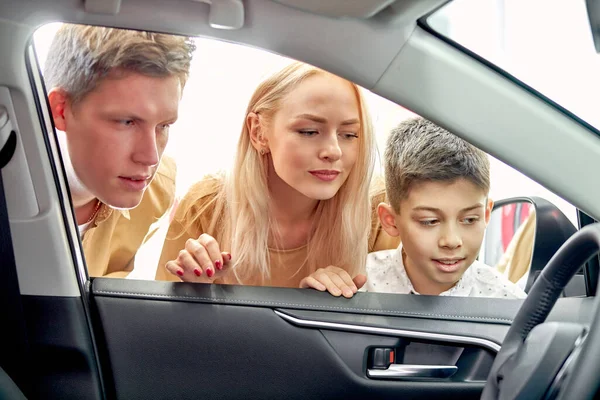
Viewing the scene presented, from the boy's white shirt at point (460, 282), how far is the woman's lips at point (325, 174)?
0.82 feet

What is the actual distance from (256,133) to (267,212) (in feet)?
0.68

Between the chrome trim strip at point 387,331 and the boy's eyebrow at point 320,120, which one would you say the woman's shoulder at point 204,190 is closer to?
the boy's eyebrow at point 320,120

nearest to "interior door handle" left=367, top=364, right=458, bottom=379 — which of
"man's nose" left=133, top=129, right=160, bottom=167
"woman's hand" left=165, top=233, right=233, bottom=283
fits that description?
"woman's hand" left=165, top=233, right=233, bottom=283

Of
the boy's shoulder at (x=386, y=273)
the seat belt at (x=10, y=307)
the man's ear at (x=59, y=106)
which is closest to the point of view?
the seat belt at (x=10, y=307)

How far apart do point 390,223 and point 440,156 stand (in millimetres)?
227

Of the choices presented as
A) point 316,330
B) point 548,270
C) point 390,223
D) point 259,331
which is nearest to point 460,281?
point 390,223

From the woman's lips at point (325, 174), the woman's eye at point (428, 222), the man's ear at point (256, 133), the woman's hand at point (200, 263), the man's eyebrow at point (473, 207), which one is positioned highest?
the man's ear at point (256, 133)

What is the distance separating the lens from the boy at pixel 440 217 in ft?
5.79

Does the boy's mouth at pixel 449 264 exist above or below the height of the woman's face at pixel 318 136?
below

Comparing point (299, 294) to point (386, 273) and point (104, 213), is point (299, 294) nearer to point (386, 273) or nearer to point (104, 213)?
point (386, 273)

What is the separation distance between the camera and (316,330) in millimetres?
1619

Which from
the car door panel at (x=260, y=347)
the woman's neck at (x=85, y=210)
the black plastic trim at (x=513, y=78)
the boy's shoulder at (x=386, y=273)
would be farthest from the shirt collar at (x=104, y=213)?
the black plastic trim at (x=513, y=78)

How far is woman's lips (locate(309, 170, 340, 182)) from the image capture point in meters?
1.82

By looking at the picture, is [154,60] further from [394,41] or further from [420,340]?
[420,340]
